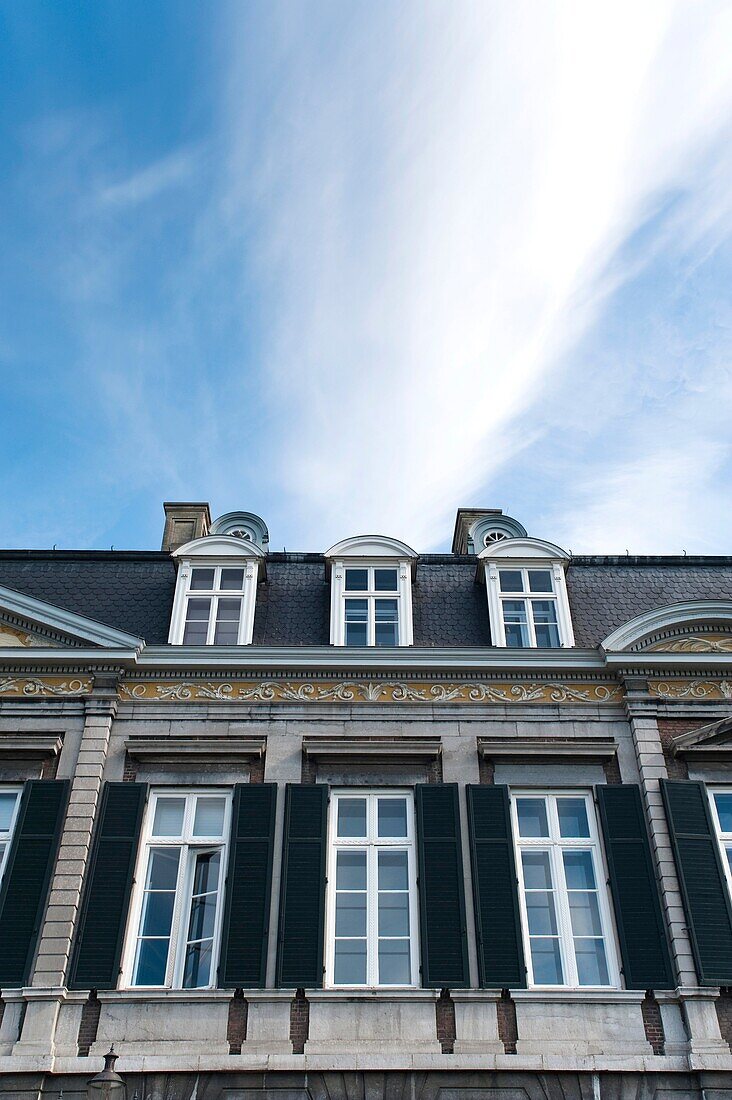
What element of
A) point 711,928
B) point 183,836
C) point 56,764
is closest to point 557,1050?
point 711,928

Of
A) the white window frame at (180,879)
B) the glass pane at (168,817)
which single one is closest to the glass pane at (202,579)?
the white window frame at (180,879)

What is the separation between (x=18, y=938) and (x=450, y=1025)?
18.5ft

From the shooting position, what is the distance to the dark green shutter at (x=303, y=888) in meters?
13.7

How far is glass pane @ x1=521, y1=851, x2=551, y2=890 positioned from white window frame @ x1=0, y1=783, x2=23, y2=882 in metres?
7.12

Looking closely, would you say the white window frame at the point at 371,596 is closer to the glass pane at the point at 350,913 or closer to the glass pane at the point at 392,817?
the glass pane at the point at 392,817

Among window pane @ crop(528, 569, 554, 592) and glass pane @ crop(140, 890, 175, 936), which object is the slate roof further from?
glass pane @ crop(140, 890, 175, 936)

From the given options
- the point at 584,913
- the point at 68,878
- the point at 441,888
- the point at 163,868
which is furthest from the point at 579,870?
the point at 68,878

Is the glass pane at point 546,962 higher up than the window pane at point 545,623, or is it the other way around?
the window pane at point 545,623

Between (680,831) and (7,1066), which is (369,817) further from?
(7,1066)

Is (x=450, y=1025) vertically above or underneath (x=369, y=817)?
underneath

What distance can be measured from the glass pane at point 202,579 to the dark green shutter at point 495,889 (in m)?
5.82

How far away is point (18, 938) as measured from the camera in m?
13.7

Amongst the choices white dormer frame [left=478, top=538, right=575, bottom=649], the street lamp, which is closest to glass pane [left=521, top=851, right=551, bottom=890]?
white dormer frame [left=478, top=538, right=575, bottom=649]

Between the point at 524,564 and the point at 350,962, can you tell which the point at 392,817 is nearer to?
the point at 350,962
